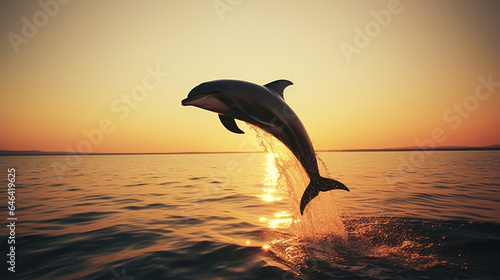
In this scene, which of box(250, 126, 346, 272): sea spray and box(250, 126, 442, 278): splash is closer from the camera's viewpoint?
box(250, 126, 442, 278): splash

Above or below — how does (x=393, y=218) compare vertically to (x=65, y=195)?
below

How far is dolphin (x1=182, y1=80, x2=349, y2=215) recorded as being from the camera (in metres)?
4.87

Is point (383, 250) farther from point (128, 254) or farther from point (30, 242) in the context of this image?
point (30, 242)

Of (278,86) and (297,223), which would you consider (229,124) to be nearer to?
(278,86)

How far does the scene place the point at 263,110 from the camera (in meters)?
5.20

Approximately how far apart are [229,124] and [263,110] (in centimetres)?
78

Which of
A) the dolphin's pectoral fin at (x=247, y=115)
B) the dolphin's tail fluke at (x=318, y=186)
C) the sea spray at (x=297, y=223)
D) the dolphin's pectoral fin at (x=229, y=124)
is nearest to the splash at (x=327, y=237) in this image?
the sea spray at (x=297, y=223)

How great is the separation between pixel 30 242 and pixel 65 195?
7740 mm

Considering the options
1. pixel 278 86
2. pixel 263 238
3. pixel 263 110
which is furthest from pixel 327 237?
pixel 278 86

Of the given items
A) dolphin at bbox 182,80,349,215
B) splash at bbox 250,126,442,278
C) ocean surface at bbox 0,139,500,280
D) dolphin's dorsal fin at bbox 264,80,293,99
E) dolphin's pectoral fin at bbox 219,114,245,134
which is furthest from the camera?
dolphin's dorsal fin at bbox 264,80,293,99

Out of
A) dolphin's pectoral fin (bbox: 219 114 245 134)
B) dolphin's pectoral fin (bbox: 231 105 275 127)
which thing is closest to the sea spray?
dolphin's pectoral fin (bbox: 219 114 245 134)

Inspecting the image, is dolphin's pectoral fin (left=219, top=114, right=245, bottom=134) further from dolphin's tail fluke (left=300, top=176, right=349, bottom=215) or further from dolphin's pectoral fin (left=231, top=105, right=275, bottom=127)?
dolphin's tail fluke (left=300, top=176, right=349, bottom=215)

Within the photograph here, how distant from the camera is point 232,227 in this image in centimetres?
802

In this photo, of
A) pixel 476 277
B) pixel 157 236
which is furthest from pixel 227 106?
pixel 476 277
